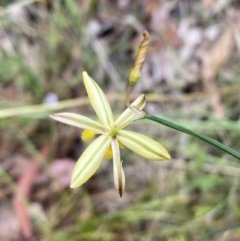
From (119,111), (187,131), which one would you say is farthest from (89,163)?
(119,111)

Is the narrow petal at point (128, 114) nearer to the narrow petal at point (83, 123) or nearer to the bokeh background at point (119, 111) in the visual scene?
the narrow petal at point (83, 123)

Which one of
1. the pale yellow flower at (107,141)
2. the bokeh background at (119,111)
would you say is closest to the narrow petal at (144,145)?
the pale yellow flower at (107,141)

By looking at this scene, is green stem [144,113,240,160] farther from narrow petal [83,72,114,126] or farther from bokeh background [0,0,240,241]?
bokeh background [0,0,240,241]

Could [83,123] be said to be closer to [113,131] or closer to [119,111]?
[113,131]

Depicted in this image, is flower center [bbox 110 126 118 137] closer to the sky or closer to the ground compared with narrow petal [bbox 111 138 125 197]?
closer to the sky

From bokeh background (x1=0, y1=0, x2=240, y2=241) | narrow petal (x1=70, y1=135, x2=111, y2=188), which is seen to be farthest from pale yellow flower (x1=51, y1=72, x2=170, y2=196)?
bokeh background (x1=0, y1=0, x2=240, y2=241)

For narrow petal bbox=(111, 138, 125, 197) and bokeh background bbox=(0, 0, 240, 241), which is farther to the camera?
bokeh background bbox=(0, 0, 240, 241)
